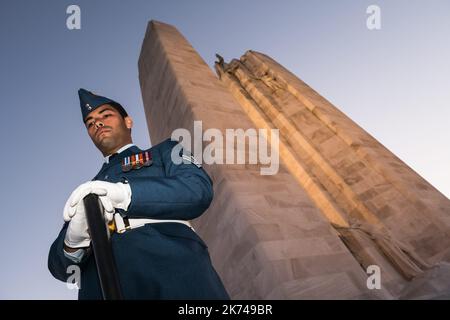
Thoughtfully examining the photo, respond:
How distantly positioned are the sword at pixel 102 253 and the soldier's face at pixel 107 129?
95 cm

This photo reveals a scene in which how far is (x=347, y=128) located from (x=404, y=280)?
489cm

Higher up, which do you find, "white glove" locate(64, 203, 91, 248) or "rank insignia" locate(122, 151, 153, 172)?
"rank insignia" locate(122, 151, 153, 172)

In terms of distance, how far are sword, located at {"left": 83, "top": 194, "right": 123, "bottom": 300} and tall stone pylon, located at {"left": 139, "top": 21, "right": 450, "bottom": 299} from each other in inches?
59.4

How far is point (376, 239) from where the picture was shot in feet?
18.2

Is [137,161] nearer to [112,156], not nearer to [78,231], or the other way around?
[112,156]

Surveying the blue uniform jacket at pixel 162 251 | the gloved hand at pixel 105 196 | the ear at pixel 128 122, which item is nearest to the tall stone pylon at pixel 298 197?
the blue uniform jacket at pixel 162 251

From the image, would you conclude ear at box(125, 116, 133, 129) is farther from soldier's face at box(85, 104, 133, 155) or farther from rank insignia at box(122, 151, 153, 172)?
rank insignia at box(122, 151, 153, 172)

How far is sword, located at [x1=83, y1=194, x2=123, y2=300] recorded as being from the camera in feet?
4.17

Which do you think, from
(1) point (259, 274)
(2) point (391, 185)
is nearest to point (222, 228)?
(1) point (259, 274)

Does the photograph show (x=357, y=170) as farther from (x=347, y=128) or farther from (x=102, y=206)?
(x=102, y=206)

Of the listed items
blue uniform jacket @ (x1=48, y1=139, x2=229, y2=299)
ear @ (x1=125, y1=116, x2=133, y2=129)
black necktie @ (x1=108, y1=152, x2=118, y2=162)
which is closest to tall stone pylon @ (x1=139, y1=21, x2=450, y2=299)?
blue uniform jacket @ (x1=48, y1=139, x2=229, y2=299)

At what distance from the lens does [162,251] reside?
1780 millimetres

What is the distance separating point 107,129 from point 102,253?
130 cm

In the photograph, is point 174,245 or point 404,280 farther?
point 404,280
